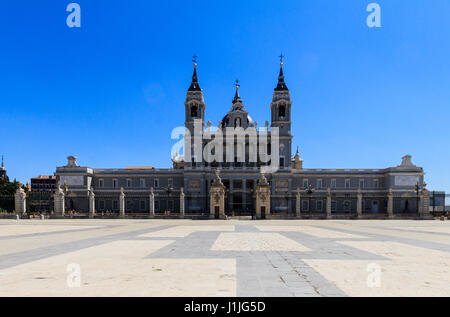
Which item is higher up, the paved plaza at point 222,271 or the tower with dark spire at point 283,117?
the tower with dark spire at point 283,117

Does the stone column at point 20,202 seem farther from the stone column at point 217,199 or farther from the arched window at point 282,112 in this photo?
the arched window at point 282,112

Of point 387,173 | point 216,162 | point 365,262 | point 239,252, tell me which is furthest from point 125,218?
point 387,173

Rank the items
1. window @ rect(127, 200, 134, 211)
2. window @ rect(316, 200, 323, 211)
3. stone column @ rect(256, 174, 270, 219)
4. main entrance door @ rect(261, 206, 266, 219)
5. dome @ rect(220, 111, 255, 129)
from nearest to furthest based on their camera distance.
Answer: stone column @ rect(256, 174, 270, 219), main entrance door @ rect(261, 206, 266, 219), window @ rect(316, 200, 323, 211), window @ rect(127, 200, 134, 211), dome @ rect(220, 111, 255, 129)

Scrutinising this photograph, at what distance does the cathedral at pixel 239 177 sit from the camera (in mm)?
61750

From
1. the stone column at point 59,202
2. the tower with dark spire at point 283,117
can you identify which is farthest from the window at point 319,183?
the stone column at point 59,202

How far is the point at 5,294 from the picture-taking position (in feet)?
20.8

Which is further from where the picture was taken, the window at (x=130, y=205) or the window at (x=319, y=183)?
the window at (x=319, y=183)

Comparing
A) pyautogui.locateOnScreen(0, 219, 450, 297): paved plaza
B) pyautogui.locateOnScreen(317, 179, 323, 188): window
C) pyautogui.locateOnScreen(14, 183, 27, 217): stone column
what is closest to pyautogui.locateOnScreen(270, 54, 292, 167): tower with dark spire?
pyautogui.locateOnScreen(317, 179, 323, 188): window

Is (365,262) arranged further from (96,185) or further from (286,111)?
(96,185)

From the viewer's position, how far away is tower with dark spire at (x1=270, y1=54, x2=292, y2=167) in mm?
64562

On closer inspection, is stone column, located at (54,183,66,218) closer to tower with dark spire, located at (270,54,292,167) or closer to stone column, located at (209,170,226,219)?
stone column, located at (209,170,226,219)

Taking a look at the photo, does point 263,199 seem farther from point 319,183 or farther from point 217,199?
point 319,183
